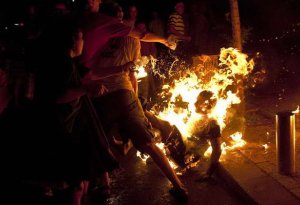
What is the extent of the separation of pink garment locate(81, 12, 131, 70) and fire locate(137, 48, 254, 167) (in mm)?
1860

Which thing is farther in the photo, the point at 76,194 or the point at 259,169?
the point at 259,169

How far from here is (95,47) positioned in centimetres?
457

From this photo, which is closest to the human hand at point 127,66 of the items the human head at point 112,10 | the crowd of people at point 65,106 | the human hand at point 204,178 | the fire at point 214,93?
the crowd of people at point 65,106

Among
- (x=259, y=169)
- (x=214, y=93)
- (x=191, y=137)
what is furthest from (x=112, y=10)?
(x=259, y=169)

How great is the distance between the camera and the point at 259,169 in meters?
5.12

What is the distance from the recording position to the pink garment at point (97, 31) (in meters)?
4.44

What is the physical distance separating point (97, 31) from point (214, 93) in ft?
7.23

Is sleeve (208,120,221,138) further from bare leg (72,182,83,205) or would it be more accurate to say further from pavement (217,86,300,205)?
bare leg (72,182,83,205)

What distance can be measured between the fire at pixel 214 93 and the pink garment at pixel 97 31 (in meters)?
1.86

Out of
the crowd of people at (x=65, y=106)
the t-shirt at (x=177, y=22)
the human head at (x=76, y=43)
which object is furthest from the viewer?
the t-shirt at (x=177, y=22)

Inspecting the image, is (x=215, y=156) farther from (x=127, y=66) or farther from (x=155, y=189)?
(x=127, y=66)

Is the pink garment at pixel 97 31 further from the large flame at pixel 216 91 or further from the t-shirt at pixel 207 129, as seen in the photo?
the large flame at pixel 216 91

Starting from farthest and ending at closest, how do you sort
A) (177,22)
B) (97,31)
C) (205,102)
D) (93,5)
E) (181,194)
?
(177,22), (205,102), (181,194), (93,5), (97,31)

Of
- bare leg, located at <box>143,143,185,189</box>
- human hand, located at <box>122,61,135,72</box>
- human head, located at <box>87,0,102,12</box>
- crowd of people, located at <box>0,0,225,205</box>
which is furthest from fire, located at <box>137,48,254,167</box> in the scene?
human head, located at <box>87,0,102,12</box>
